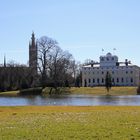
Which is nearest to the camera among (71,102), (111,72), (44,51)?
(71,102)

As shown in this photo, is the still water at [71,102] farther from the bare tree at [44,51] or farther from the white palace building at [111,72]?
the white palace building at [111,72]

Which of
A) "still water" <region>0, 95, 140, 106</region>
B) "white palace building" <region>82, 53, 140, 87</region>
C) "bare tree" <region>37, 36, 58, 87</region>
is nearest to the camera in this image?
"still water" <region>0, 95, 140, 106</region>

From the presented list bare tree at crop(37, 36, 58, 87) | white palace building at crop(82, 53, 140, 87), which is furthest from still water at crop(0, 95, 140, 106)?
white palace building at crop(82, 53, 140, 87)

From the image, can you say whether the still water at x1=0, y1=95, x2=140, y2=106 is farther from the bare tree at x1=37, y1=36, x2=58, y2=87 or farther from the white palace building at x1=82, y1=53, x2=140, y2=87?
the white palace building at x1=82, y1=53, x2=140, y2=87

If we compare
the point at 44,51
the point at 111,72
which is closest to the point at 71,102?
the point at 44,51

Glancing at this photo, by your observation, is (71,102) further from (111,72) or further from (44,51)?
(111,72)

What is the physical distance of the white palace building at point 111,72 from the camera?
182625 mm

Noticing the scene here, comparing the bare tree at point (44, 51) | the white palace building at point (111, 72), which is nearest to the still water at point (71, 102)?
the bare tree at point (44, 51)

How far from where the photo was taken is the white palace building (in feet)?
599

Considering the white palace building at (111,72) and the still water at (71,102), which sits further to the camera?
the white palace building at (111,72)

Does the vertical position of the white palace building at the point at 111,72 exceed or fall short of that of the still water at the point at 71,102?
it exceeds it

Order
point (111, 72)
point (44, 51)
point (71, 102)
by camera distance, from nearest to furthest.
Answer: point (71, 102), point (44, 51), point (111, 72)

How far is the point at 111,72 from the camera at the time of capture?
184 meters

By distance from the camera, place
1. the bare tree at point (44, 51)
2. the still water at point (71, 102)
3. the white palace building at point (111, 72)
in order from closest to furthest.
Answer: the still water at point (71, 102)
the bare tree at point (44, 51)
the white palace building at point (111, 72)
